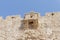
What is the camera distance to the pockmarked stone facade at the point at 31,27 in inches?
375

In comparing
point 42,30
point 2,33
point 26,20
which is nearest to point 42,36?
point 42,30

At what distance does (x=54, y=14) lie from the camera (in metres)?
10.2

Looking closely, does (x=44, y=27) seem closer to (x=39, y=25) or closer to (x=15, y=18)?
(x=39, y=25)

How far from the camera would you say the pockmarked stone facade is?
9.53m

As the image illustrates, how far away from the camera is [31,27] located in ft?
32.5

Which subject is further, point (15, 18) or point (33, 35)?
point (15, 18)

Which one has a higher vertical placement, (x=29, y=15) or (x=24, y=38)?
(x=29, y=15)

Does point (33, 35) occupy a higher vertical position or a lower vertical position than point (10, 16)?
lower

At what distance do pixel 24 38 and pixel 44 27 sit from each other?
93 cm

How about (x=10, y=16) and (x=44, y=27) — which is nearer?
(x=44, y=27)

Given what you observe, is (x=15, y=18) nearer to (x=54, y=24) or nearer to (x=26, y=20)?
(x=26, y=20)

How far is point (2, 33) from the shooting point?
10008 millimetres

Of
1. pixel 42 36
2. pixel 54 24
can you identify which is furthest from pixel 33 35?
pixel 54 24

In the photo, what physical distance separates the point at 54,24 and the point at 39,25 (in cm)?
59
